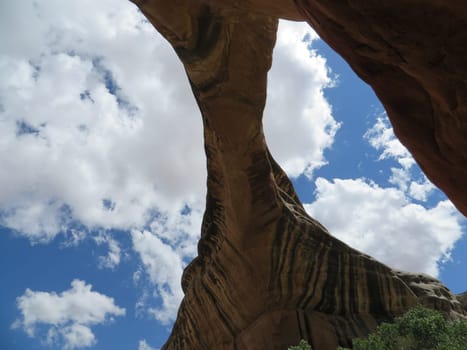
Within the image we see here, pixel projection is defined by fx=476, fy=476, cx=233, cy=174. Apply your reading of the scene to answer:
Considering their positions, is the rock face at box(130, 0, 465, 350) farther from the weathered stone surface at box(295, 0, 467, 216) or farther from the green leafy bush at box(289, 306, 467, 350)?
the weathered stone surface at box(295, 0, 467, 216)

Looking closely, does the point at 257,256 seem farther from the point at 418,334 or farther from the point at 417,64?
the point at 417,64

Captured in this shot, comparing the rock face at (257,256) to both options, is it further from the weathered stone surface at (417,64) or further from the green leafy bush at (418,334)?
the weathered stone surface at (417,64)

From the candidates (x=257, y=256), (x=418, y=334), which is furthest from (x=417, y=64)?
(x=257, y=256)

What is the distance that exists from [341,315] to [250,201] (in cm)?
399

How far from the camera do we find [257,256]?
13.0 meters

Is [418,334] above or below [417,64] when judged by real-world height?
below

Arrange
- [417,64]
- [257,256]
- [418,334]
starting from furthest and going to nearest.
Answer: [257,256] → [418,334] → [417,64]

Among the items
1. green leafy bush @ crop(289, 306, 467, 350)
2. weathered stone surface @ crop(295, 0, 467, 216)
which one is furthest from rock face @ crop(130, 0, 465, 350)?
weathered stone surface @ crop(295, 0, 467, 216)

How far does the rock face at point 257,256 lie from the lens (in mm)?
11391

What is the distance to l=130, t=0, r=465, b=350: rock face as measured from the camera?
448 inches

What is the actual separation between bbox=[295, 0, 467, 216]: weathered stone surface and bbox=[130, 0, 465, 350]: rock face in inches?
260

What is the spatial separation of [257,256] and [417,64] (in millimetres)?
9664

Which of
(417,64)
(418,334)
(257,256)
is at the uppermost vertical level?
(257,256)

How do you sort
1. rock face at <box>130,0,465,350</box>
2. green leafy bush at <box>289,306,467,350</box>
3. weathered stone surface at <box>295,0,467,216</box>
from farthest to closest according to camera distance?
1. rock face at <box>130,0,465,350</box>
2. green leafy bush at <box>289,306,467,350</box>
3. weathered stone surface at <box>295,0,467,216</box>
